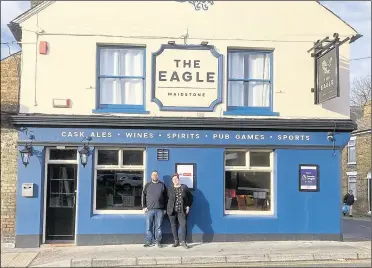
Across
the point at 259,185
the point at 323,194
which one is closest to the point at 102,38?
the point at 259,185

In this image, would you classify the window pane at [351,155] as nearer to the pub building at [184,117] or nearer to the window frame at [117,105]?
the pub building at [184,117]

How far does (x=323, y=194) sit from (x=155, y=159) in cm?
451

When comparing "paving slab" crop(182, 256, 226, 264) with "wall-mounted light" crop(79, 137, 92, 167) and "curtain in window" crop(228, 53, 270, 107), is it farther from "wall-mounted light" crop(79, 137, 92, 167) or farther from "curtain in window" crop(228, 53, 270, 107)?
"curtain in window" crop(228, 53, 270, 107)

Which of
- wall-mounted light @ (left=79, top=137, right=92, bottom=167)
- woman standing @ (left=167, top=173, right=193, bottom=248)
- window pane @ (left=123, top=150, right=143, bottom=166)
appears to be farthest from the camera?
window pane @ (left=123, top=150, right=143, bottom=166)

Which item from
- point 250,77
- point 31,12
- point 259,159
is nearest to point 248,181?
point 259,159

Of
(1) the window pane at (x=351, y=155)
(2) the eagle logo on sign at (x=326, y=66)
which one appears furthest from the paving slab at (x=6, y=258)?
(1) the window pane at (x=351, y=155)

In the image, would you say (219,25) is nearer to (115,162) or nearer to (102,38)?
(102,38)

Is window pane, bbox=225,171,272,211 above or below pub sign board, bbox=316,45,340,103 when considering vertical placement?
below

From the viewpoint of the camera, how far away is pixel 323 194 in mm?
12086

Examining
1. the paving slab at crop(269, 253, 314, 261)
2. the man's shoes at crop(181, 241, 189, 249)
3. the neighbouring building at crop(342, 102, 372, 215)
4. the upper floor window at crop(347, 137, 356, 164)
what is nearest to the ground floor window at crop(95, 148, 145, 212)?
the man's shoes at crop(181, 241, 189, 249)

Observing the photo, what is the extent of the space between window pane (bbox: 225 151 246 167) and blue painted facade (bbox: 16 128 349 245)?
0.96 feet

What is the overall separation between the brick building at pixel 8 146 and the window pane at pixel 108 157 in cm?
206

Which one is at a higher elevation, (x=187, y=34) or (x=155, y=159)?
(x=187, y=34)

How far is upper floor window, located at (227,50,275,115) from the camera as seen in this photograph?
12.3 meters
